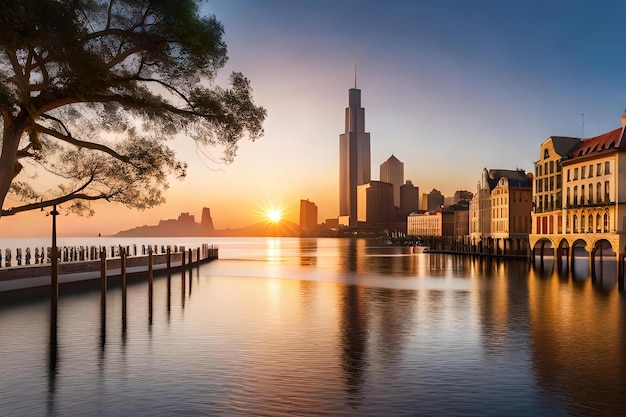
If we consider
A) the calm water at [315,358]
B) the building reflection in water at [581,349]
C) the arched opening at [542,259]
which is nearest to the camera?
the calm water at [315,358]

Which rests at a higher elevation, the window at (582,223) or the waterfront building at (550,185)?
the waterfront building at (550,185)

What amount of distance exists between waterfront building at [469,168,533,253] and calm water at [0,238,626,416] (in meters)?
83.3

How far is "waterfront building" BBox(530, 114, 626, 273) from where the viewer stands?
7178 cm

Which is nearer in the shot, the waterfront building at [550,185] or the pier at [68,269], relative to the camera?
the pier at [68,269]

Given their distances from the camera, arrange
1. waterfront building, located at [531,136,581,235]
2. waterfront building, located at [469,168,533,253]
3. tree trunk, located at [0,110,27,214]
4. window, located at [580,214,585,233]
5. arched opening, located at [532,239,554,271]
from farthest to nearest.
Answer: waterfront building, located at [469,168,533,253], waterfront building, located at [531,136,581,235], arched opening, located at [532,239,554,271], window, located at [580,214,585,233], tree trunk, located at [0,110,27,214]

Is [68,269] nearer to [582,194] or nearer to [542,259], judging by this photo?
[582,194]

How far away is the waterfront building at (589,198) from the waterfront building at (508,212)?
2622cm

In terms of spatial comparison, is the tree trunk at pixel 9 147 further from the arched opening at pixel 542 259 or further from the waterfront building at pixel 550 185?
the waterfront building at pixel 550 185

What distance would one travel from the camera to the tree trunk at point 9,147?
20.7m

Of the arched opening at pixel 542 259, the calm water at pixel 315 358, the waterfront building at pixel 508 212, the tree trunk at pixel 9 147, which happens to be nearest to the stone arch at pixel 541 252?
the arched opening at pixel 542 259

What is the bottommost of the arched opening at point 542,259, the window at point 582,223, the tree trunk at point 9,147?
the arched opening at point 542,259

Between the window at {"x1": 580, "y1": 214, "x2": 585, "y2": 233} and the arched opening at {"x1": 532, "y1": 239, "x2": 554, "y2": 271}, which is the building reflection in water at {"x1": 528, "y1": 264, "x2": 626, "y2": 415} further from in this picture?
the arched opening at {"x1": 532, "y1": 239, "x2": 554, "y2": 271}

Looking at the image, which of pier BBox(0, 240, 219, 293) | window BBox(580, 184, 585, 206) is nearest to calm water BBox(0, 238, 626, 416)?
pier BBox(0, 240, 219, 293)

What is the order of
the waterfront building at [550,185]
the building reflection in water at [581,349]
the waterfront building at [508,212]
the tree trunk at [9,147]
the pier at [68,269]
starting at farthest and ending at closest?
1. the waterfront building at [508,212]
2. the waterfront building at [550,185]
3. the pier at [68,269]
4. the tree trunk at [9,147]
5. the building reflection in water at [581,349]
